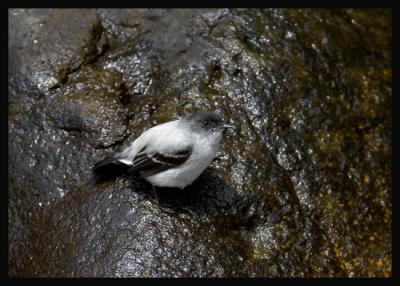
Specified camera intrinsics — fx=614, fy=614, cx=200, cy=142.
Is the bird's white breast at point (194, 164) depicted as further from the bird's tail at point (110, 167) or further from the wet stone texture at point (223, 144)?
the bird's tail at point (110, 167)

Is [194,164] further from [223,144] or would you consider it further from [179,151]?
[223,144]

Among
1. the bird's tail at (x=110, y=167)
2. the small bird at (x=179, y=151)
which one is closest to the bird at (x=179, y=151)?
the small bird at (x=179, y=151)

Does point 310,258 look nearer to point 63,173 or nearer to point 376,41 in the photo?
point 63,173

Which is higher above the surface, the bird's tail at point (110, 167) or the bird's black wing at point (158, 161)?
the bird's black wing at point (158, 161)

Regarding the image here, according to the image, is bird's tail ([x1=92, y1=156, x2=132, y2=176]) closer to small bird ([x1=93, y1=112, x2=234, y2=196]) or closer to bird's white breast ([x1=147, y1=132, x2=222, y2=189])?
small bird ([x1=93, y1=112, x2=234, y2=196])

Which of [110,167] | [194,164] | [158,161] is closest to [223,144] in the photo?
[194,164]

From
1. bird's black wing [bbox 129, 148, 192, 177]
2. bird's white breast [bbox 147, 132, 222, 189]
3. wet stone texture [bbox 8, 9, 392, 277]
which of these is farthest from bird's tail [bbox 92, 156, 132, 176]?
→ bird's white breast [bbox 147, 132, 222, 189]

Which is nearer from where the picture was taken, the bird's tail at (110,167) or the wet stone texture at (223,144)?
the wet stone texture at (223,144)
